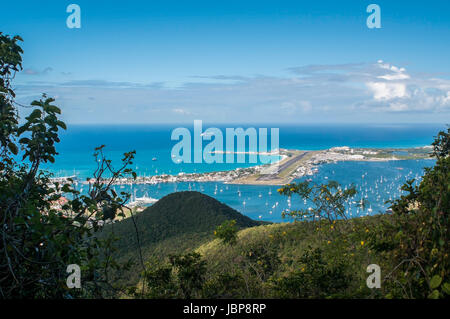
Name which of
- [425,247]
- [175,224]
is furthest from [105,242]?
[175,224]

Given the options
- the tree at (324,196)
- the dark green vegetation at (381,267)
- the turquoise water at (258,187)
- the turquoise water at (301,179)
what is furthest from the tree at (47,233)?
the turquoise water at (301,179)

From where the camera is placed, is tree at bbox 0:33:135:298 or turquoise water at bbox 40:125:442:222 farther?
turquoise water at bbox 40:125:442:222

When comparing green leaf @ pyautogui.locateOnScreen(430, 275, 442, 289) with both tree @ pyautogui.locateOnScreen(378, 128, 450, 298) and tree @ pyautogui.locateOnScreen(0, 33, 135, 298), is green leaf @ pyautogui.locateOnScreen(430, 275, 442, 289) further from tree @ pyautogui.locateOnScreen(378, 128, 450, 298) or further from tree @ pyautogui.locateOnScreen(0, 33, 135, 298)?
tree @ pyautogui.locateOnScreen(0, 33, 135, 298)

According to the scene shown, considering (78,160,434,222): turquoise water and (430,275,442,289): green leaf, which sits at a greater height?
(430,275,442,289): green leaf

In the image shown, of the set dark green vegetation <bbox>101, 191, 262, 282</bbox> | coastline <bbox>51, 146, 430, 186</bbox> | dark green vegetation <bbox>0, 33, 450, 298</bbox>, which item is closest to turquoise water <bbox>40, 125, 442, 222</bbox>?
coastline <bbox>51, 146, 430, 186</bbox>

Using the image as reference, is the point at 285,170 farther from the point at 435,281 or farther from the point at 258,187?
the point at 435,281

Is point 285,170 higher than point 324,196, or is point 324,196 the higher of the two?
point 285,170

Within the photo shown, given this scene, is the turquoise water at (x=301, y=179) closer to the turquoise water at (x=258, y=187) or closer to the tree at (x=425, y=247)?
the turquoise water at (x=258, y=187)

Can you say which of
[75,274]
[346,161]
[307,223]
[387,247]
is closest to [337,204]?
[307,223]

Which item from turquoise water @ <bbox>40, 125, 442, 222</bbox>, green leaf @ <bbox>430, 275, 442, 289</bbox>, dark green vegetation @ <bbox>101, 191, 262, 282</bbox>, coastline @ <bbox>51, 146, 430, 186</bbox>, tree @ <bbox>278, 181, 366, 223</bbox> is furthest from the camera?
coastline @ <bbox>51, 146, 430, 186</bbox>
